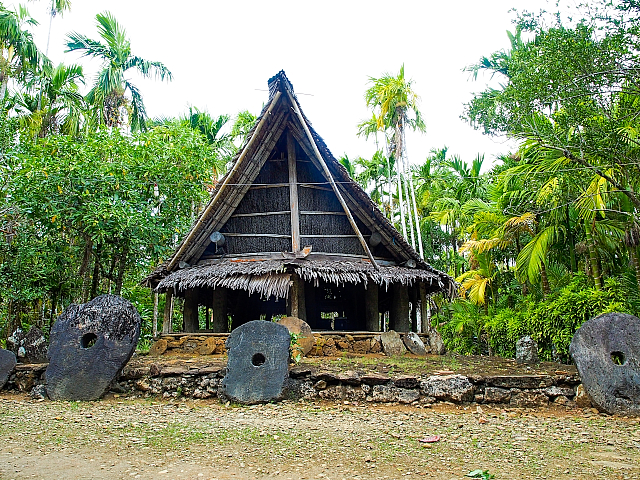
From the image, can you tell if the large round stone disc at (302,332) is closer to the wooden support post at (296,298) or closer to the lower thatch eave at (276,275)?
the lower thatch eave at (276,275)

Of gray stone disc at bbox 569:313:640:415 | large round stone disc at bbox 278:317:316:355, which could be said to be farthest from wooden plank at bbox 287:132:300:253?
gray stone disc at bbox 569:313:640:415

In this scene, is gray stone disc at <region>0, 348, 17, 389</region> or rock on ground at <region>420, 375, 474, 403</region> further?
gray stone disc at <region>0, 348, 17, 389</region>

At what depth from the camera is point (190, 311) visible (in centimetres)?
1105

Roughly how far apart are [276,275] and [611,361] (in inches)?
223

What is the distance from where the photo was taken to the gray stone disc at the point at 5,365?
7.49 meters

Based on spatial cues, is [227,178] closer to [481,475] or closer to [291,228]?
[291,228]

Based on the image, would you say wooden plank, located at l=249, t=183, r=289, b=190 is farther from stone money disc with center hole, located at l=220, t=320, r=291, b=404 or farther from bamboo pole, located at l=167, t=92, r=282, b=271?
stone money disc with center hole, located at l=220, t=320, r=291, b=404

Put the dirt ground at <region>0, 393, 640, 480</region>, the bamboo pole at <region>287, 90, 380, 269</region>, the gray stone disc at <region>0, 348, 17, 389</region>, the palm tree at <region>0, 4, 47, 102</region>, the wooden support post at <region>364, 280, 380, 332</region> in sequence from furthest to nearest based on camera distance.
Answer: the palm tree at <region>0, 4, 47, 102</region>
the wooden support post at <region>364, 280, 380, 332</region>
the bamboo pole at <region>287, 90, 380, 269</region>
the gray stone disc at <region>0, 348, 17, 389</region>
the dirt ground at <region>0, 393, 640, 480</region>

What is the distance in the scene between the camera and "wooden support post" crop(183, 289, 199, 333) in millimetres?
10922

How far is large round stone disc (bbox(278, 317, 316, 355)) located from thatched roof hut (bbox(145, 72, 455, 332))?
98cm

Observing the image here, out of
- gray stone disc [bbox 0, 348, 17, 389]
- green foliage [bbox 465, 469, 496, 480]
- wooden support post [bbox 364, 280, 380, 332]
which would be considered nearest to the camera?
green foliage [bbox 465, 469, 496, 480]

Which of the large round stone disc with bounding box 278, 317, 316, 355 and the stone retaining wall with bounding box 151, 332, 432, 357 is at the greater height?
the large round stone disc with bounding box 278, 317, 316, 355

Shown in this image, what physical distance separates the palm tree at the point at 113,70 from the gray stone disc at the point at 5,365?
10938 millimetres

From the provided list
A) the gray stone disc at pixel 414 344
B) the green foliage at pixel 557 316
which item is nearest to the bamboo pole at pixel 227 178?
the gray stone disc at pixel 414 344
